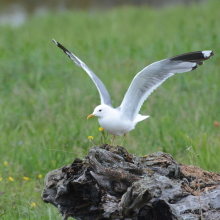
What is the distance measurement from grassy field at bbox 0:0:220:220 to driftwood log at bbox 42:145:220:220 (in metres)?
0.39

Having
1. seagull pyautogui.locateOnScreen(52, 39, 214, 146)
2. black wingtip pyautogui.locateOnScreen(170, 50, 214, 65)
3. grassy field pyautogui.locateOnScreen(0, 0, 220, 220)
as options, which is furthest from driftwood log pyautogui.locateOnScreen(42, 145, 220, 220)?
black wingtip pyautogui.locateOnScreen(170, 50, 214, 65)

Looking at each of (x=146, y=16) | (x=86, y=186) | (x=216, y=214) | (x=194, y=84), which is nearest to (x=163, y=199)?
(x=216, y=214)

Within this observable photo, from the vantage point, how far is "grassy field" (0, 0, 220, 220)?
14.0 feet

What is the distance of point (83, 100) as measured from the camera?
6230mm

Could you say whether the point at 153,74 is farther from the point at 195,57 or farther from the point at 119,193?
the point at 119,193

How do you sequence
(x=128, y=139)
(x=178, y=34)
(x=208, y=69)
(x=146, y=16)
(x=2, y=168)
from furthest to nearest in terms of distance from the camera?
(x=146, y=16), (x=178, y=34), (x=208, y=69), (x=128, y=139), (x=2, y=168)

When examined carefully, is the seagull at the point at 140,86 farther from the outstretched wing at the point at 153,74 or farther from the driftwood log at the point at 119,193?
the driftwood log at the point at 119,193

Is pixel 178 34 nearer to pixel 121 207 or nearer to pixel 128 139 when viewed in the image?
pixel 128 139

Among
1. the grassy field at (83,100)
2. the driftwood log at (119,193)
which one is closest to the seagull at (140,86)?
the grassy field at (83,100)

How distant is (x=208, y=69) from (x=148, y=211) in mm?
5373

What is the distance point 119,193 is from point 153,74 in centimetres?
126

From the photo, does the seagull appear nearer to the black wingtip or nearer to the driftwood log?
the black wingtip

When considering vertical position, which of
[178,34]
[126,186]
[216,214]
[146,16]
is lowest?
[216,214]

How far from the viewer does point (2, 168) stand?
418 cm
